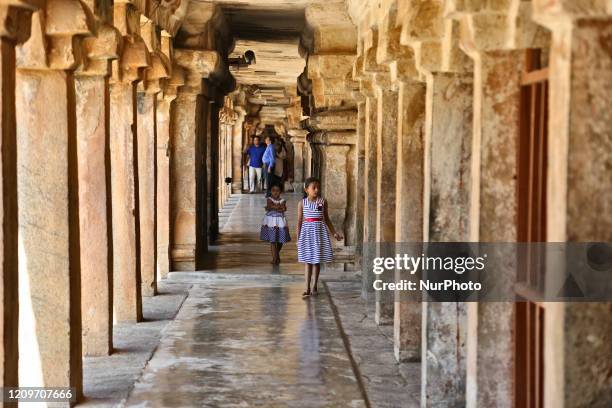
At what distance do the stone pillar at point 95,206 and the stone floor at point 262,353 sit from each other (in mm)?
274

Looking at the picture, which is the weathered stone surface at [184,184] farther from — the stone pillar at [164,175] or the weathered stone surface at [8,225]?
the weathered stone surface at [8,225]

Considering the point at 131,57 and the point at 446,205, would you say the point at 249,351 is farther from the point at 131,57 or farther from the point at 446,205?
the point at 131,57

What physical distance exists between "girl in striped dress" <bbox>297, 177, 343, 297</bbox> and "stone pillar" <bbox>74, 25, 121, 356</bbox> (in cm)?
314

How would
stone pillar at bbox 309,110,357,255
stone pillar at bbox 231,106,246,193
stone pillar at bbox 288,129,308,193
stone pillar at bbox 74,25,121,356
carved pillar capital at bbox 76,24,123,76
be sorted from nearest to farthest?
carved pillar capital at bbox 76,24,123,76 < stone pillar at bbox 74,25,121,356 < stone pillar at bbox 309,110,357,255 < stone pillar at bbox 231,106,246,193 < stone pillar at bbox 288,129,308,193

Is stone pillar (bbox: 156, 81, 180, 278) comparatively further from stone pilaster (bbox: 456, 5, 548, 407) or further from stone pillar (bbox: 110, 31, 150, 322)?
stone pilaster (bbox: 456, 5, 548, 407)

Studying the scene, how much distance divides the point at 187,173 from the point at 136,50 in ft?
13.1

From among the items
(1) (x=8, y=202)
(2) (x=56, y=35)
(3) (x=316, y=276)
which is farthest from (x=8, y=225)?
(3) (x=316, y=276)

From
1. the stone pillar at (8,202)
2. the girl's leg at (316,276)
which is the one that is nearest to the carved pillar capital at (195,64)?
the girl's leg at (316,276)

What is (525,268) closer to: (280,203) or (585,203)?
(585,203)

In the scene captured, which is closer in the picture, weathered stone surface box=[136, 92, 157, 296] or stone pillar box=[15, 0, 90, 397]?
stone pillar box=[15, 0, 90, 397]

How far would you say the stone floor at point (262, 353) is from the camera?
625 cm

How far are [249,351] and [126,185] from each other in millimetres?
2090

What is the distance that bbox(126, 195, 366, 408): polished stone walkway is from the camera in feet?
20.6

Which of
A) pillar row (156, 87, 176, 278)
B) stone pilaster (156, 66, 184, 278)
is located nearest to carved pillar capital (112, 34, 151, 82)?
stone pilaster (156, 66, 184, 278)
